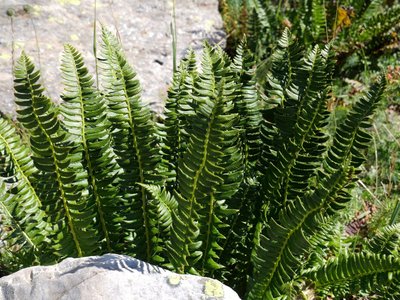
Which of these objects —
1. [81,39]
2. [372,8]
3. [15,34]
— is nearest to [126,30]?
[81,39]

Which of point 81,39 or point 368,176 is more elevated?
point 81,39

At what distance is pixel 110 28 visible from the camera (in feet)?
14.8

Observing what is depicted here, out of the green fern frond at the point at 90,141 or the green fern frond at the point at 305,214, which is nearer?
the green fern frond at the point at 305,214

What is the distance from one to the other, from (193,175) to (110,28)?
265cm

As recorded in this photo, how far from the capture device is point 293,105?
8.00 feet

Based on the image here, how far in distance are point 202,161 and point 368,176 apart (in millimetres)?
1959

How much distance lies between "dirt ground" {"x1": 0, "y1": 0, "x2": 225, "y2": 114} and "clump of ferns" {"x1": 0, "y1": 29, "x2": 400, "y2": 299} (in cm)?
157

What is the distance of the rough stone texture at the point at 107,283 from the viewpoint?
1938 millimetres

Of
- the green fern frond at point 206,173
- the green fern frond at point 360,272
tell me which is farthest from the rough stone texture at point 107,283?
the green fern frond at point 360,272

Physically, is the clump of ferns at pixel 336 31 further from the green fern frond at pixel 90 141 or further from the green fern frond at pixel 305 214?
the green fern frond at pixel 90 141

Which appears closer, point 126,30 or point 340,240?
point 340,240

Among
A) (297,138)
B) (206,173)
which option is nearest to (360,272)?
(297,138)

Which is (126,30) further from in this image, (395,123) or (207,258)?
(207,258)

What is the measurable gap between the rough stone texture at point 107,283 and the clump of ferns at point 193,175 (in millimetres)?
215
